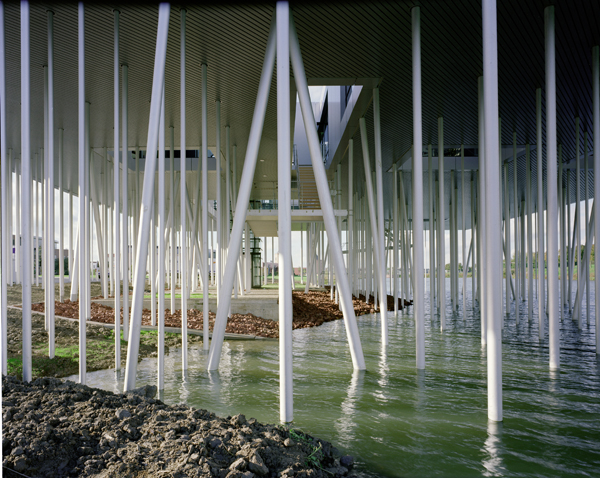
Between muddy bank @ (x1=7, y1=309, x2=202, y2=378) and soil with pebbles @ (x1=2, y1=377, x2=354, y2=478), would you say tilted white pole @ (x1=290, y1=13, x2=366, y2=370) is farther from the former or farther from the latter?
muddy bank @ (x1=7, y1=309, x2=202, y2=378)

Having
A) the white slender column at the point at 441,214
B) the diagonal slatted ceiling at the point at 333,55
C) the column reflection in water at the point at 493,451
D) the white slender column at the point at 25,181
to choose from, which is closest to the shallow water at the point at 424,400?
the column reflection in water at the point at 493,451

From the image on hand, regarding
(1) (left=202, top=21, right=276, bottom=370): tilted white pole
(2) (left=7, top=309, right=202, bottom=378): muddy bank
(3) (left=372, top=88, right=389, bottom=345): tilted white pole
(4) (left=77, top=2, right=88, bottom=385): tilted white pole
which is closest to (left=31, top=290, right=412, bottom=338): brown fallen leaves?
(2) (left=7, top=309, right=202, bottom=378): muddy bank

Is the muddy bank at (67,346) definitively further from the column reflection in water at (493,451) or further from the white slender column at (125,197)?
the column reflection in water at (493,451)

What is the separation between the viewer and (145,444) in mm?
4266

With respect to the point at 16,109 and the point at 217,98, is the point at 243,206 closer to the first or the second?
the point at 217,98

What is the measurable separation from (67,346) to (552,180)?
1015 centimetres

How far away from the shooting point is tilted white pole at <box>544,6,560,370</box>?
786 centimetres

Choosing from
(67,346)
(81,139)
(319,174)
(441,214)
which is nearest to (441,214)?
(441,214)

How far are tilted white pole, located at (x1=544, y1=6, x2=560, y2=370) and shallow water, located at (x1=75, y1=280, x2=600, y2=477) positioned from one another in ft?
2.91

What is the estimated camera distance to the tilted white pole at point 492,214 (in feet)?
18.3

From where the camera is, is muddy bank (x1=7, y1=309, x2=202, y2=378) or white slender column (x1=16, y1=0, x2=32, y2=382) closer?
white slender column (x1=16, y1=0, x2=32, y2=382)

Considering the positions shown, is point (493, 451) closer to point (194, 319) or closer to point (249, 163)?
point (249, 163)

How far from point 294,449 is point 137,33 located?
27.7ft

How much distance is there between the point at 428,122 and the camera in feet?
50.1
